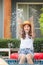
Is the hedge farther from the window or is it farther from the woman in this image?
the woman

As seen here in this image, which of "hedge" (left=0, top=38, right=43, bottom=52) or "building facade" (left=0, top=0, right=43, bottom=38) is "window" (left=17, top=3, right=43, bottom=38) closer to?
"building facade" (left=0, top=0, right=43, bottom=38)

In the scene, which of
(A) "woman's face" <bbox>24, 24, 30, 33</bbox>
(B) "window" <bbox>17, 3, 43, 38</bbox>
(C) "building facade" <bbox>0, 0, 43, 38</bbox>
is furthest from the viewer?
(B) "window" <bbox>17, 3, 43, 38</bbox>

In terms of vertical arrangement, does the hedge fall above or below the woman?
below

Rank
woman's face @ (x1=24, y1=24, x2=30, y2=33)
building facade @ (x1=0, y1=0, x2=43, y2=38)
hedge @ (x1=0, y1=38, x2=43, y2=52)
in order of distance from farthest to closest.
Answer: building facade @ (x1=0, y1=0, x2=43, y2=38), hedge @ (x1=0, y1=38, x2=43, y2=52), woman's face @ (x1=24, y1=24, x2=30, y2=33)

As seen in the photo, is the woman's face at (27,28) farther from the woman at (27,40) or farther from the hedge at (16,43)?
the hedge at (16,43)

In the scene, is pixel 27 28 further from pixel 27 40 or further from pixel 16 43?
pixel 16 43

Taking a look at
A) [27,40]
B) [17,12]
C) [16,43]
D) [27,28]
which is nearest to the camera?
[27,28]

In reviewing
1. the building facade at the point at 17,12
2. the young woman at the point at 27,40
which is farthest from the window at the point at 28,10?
the young woman at the point at 27,40

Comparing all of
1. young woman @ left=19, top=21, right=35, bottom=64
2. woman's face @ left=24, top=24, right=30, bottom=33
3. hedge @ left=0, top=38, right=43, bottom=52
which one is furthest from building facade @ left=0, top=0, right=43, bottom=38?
woman's face @ left=24, top=24, right=30, bottom=33

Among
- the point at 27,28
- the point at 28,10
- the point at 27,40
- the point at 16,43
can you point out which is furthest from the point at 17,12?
the point at 27,28

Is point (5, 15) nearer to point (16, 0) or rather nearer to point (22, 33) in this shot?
point (16, 0)

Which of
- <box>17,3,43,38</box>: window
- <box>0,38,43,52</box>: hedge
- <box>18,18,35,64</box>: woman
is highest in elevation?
<box>17,3,43,38</box>: window

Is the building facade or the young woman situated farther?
the building facade

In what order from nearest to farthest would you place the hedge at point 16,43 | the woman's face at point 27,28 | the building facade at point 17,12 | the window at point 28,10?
1. the woman's face at point 27,28
2. the hedge at point 16,43
3. the building facade at point 17,12
4. the window at point 28,10
